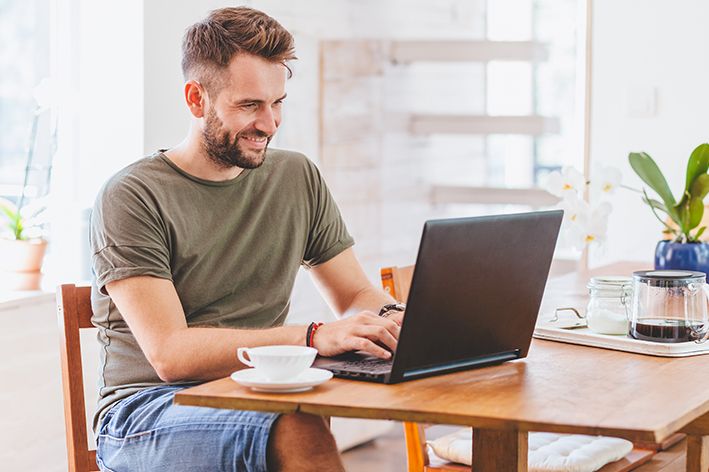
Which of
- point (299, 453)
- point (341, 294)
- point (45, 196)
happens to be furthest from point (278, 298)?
point (45, 196)

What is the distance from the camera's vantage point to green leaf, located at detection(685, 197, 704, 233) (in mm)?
2402

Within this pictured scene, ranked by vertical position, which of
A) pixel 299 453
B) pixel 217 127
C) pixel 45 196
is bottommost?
pixel 299 453

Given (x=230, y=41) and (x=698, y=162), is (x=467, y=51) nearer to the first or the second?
Result: (x=698, y=162)

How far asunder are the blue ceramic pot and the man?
67 centimetres

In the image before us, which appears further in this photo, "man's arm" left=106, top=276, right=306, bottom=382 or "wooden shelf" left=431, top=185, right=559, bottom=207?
"wooden shelf" left=431, top=185, right=559, bottom=207

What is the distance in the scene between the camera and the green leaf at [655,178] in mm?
2402

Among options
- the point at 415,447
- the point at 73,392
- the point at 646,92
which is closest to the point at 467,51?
the point at 646,92

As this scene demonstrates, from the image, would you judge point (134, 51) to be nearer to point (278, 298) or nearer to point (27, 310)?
point (27, 310)

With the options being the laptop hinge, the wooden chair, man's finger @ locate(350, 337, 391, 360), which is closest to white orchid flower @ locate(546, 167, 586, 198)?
the wooden chair

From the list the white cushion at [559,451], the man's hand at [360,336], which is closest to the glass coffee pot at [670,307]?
the white cushion at [559,451]

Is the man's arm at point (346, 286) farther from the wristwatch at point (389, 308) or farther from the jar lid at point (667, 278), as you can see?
the jar lid at point (667, 278)

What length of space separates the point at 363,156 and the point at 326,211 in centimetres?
155

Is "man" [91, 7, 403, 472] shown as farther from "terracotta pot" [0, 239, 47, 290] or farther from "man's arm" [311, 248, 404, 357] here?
"terracotta pot" [0, 239, 47, 290]

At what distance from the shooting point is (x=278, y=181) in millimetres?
2303
